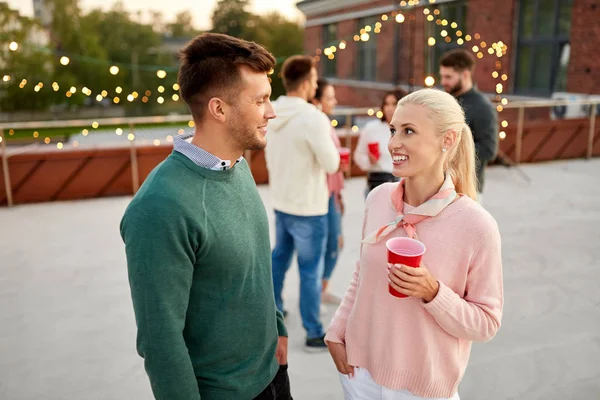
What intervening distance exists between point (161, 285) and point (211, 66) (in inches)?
25.8

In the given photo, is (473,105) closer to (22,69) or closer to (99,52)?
(22,69)

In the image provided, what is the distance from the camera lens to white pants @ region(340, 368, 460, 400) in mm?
1619

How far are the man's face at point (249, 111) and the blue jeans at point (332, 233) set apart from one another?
2.12m

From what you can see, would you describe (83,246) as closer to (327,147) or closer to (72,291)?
(72,291)

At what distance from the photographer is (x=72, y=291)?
4168mm

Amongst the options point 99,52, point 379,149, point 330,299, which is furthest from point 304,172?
point 99,52

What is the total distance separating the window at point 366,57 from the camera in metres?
19.1

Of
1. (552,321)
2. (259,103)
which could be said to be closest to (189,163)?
(259,103)

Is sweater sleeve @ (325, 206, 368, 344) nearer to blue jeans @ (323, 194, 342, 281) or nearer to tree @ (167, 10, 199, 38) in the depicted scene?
blue jeans @ (323, 194, 342, 281)

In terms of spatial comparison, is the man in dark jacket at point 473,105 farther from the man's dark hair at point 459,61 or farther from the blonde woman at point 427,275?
the blonde woman at point 427,275

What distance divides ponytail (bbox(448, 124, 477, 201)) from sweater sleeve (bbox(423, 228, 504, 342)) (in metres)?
0.23

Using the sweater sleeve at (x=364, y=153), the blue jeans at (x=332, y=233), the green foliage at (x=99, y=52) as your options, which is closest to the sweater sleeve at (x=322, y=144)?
the blue jeans at (x=332, y=233)

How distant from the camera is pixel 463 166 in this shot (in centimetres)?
172

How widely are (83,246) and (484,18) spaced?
12179mm
